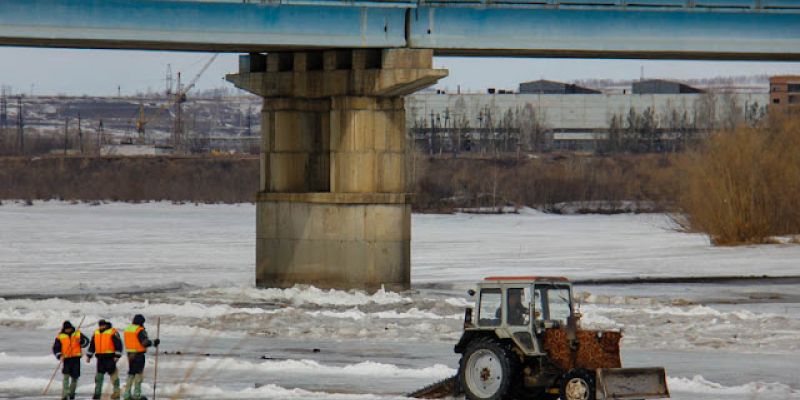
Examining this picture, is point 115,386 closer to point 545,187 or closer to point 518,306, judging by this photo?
point 518,306

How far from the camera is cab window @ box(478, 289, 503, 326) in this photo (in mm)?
19812

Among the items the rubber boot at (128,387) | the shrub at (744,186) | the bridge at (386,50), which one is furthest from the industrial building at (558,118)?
the rubber boot at (128,387)

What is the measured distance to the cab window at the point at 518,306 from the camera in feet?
64.2

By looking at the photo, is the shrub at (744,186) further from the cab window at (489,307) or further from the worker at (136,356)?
the worker at (136,356)

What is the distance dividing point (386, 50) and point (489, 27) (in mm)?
2657

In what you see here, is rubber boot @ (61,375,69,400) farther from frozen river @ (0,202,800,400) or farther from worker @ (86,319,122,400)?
frozen river @ (0,202,800,400)

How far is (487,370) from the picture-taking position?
63.8 feet


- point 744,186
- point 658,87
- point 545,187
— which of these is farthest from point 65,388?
point 658,87

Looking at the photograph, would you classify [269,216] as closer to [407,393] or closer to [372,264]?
[372,264]

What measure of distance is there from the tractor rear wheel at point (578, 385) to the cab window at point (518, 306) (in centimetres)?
104

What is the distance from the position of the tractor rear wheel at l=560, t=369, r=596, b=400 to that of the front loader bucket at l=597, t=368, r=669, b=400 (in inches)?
5.4

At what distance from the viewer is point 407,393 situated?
21031mm

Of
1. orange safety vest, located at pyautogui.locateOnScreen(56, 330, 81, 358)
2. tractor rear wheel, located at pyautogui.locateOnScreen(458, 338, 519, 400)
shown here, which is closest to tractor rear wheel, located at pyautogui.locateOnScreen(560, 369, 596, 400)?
tractor rear wheel, located at pyautogui.locateOnScreen(458, 338, 519, 400)

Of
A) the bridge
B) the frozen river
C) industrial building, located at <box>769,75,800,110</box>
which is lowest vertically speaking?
the frozen river
